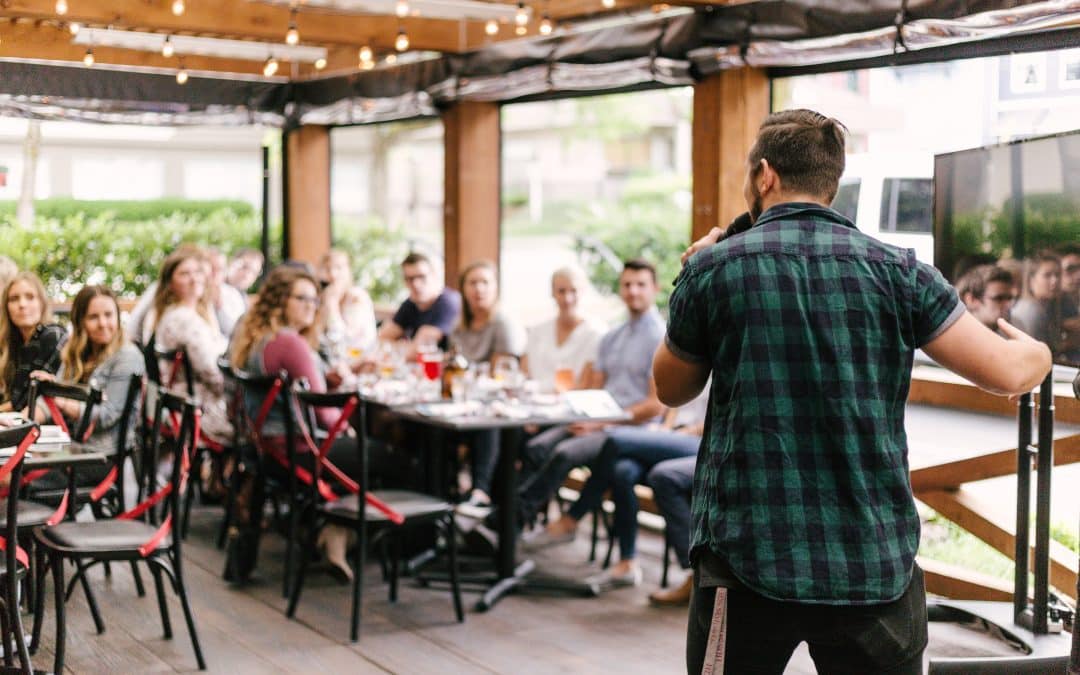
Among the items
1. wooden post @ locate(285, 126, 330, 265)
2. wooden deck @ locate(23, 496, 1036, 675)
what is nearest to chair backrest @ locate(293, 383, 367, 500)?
wooden deck @ locate(23, 496, 1036, 675)

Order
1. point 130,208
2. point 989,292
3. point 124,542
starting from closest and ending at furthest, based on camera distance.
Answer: point 989,292 → point 124,542 → point 130,208

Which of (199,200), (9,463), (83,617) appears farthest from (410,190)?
(9,463)

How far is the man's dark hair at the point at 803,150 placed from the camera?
85.3 inches

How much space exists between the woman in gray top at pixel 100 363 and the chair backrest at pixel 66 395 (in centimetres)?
6

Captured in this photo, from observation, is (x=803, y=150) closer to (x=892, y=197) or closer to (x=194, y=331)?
(x=892, y=197)

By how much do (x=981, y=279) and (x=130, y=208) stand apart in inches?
272

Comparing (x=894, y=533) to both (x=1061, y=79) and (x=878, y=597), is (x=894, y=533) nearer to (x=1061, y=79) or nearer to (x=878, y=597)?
(x=878, y=597)

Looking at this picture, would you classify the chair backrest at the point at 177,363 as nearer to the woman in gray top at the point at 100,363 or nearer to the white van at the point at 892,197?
the woman in gray top at the point at 100,363

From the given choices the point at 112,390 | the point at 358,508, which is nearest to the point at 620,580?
the point at 358,508

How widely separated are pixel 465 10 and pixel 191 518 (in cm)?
329

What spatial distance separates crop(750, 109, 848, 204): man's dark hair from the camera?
2.17 meters

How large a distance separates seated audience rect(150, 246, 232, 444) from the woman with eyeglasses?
59 cm

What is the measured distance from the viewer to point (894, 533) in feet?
7.01

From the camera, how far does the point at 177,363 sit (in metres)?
6.45
